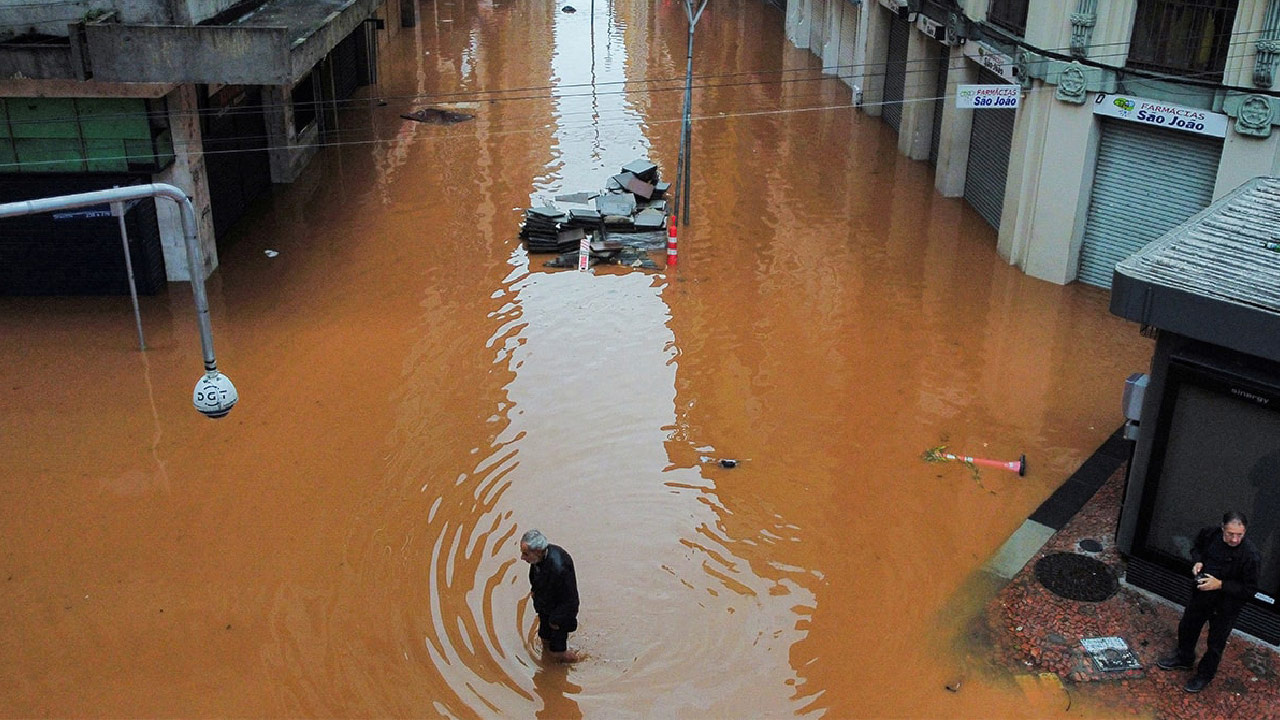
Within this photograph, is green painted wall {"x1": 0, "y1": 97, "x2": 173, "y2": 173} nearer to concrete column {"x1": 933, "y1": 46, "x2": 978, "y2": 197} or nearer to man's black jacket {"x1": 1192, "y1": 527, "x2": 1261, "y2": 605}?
concrete column {"x1": 933, "y1": 46, "x2": 978, "y2": 197}

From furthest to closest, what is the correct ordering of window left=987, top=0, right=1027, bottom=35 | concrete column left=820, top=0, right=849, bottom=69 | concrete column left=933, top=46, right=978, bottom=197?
concrete column left=820, top=0, right=849, bottom=69
concrete column left=933, top=46, right=978, bottom=197
window left=987, top=0, right=1027, bottom=35

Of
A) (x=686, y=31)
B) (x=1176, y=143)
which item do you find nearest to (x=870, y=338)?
(x=1176, y=143)

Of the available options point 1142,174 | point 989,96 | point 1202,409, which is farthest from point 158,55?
point 1142,174

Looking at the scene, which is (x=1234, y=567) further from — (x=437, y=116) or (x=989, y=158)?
(x=437, y=116)

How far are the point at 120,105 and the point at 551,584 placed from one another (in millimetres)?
11785

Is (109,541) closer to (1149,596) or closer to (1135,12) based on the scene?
(1149,596)

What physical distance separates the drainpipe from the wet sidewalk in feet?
23.7

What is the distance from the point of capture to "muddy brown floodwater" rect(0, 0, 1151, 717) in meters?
10.2

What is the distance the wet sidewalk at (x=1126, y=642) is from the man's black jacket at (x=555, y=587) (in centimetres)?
395

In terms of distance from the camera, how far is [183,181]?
17766mm

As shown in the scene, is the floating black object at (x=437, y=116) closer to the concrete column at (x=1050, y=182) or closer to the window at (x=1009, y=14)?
the window at (x=1009, y=14)

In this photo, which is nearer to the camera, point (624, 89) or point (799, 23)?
point (624, 89)

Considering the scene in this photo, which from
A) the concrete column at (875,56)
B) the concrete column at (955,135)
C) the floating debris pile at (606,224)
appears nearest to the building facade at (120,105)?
the floating debris pile at (606,224)

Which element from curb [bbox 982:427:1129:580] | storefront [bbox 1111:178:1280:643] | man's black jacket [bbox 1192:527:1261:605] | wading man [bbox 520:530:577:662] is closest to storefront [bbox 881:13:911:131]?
curb [bbox 982:427:1129:580]
